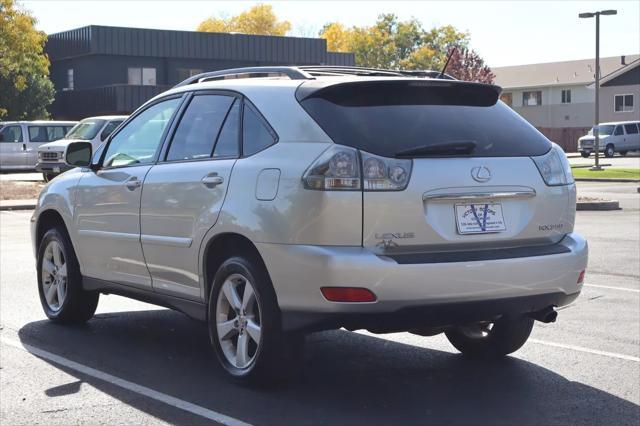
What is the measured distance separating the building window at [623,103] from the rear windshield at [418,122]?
233 feet

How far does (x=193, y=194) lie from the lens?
629 cm

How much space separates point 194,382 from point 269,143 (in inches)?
62.1

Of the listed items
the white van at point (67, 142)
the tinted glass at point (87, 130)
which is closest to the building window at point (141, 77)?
the tinted glass at point (87, 130)

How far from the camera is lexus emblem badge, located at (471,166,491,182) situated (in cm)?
554

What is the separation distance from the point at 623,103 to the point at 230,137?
236 ft

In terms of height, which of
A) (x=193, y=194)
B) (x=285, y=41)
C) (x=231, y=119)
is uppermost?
(x=285, y=41)

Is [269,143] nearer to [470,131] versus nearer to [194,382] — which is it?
[470,131]

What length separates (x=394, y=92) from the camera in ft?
19.0

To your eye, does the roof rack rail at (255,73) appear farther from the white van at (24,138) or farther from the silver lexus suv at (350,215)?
the white van at (24,138)

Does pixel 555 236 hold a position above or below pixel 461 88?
below

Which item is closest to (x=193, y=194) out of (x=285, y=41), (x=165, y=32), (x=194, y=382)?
(x=194, y=382)

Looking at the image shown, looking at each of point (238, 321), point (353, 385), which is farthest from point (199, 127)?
point (353, 385)

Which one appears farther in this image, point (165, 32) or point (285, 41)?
point (285, 41)

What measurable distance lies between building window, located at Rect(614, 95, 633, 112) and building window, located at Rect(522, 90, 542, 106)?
892cm
